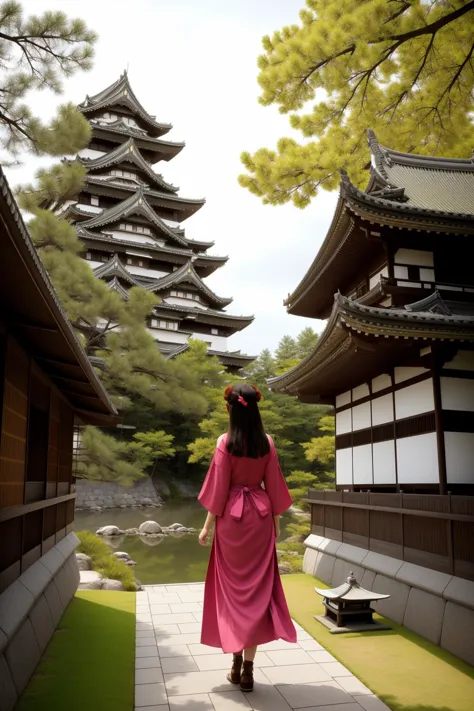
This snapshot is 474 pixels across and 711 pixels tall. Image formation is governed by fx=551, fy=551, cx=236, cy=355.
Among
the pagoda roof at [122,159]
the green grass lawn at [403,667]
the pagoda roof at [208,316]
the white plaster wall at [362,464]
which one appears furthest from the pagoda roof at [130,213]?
the green grass lawn at [403,667]

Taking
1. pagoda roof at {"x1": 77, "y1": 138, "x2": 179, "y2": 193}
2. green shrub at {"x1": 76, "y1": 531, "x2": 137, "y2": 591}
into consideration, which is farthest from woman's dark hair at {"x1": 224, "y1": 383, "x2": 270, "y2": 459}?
pagoda roof at {"x1": 77, "y1": 138, "x2": 179, "y2": 193}

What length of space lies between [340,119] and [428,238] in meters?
3.00

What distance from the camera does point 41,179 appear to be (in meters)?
13.9

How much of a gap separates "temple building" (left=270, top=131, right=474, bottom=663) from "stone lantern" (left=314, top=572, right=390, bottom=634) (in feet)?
1.52

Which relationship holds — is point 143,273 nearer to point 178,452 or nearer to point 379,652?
point 178,452

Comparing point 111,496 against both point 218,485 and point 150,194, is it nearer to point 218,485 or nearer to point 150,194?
point 150,194

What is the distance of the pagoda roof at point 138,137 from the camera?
39.2m

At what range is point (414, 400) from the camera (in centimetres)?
834

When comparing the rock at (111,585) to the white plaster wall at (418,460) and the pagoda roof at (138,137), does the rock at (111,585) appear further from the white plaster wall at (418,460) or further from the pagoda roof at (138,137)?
the pagoda roof at (138,137)

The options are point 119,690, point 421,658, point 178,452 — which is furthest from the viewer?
point 178,452

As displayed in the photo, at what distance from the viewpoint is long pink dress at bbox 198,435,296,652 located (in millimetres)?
4035

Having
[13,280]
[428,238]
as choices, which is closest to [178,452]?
[428,238]

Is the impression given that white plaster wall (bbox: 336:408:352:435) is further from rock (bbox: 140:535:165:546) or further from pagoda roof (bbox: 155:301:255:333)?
pagoda roof (bbox: 155:301:255:333)

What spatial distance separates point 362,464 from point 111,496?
65.7 feet
